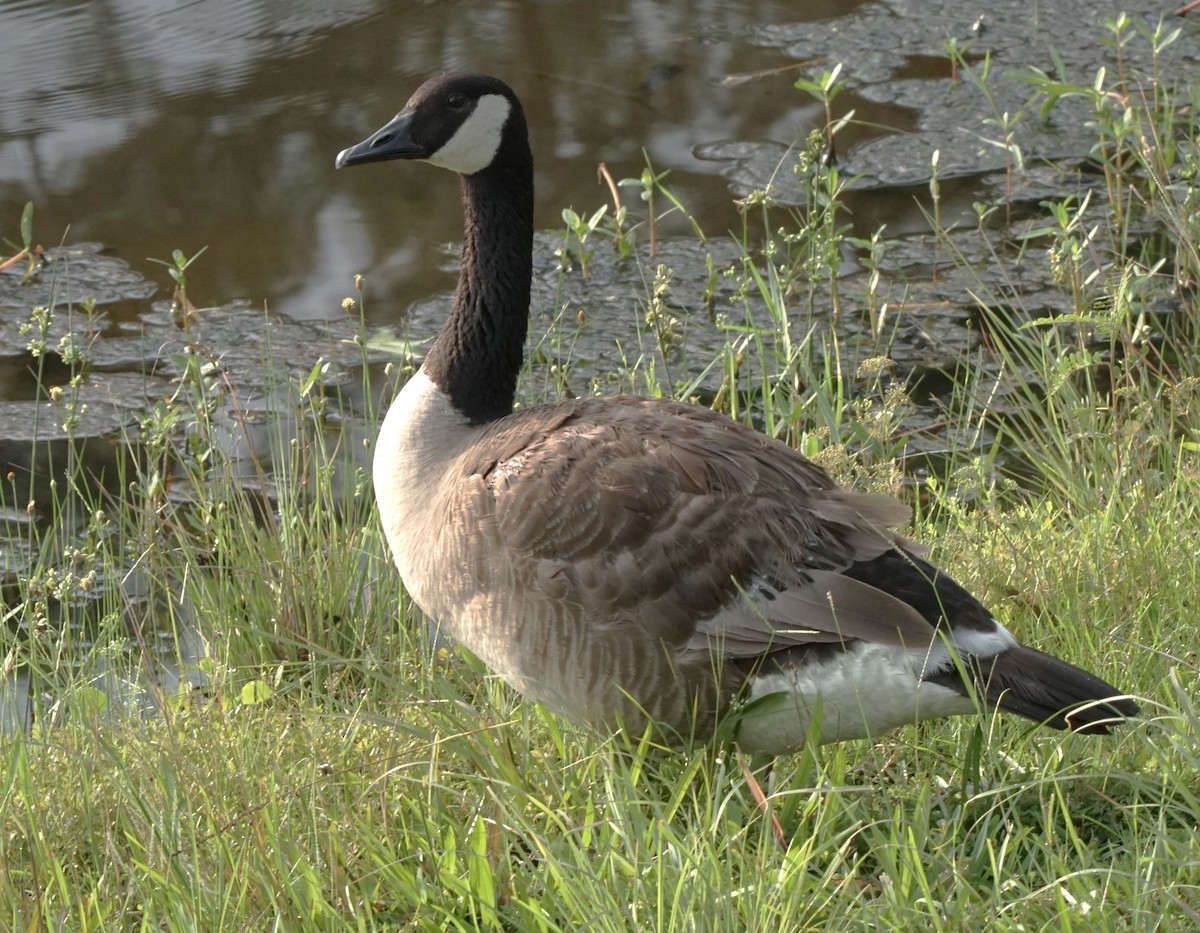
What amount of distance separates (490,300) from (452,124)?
1.47 ft

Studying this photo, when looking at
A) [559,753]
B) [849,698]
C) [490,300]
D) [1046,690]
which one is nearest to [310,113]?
[490,300]

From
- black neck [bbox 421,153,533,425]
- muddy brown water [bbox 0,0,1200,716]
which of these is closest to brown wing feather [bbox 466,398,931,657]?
black neck [bbox 421,153,533,425]

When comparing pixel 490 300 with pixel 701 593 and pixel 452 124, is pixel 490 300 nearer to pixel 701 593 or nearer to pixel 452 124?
pixel 452 124

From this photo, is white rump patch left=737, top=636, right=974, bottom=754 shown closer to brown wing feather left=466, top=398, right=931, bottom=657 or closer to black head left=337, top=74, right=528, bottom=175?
brown wing feather left=466, top=398, right=931, bottom=657

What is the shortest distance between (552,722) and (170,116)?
4.74m

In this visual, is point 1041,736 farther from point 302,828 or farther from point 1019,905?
point 302,828

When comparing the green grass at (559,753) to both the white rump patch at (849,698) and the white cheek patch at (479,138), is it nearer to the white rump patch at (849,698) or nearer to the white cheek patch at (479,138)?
the white rump patch at (849,698)

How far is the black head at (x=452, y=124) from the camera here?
369 cm

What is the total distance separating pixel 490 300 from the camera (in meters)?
3.77

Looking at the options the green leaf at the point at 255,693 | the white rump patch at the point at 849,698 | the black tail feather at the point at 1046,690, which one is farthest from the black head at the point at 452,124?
the black tail feather at the point at 1046,690

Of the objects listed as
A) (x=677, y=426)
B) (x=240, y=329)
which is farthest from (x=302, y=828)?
(x=240, y=329)

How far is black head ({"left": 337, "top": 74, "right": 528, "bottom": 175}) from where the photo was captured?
3.69 meters

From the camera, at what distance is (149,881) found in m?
2.63

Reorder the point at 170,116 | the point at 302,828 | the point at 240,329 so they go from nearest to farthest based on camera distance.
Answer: the point at 302,828 → the point at 240,329 → the point at 170,116
